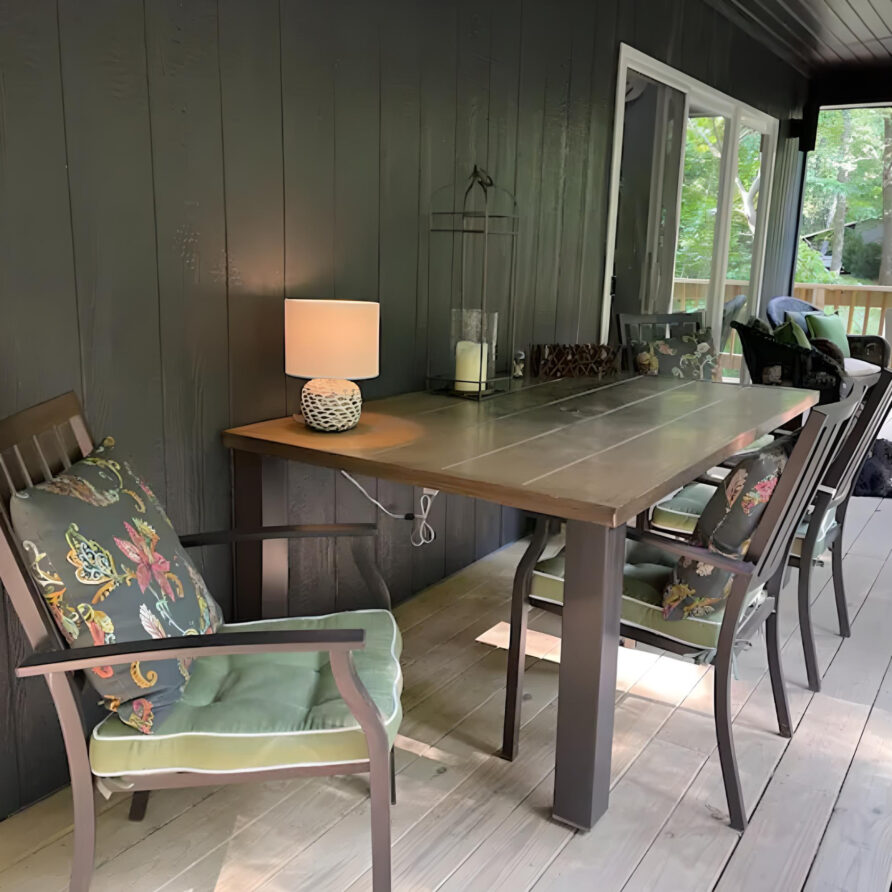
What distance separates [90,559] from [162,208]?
0.92 metres

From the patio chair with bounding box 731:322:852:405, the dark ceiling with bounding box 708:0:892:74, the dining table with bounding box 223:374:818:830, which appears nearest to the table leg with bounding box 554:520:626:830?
the dining table with bounding box 223:374:818:830

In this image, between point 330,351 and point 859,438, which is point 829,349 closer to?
point 859,438

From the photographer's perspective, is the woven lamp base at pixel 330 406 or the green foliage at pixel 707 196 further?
the green foliage at pixel 707 196

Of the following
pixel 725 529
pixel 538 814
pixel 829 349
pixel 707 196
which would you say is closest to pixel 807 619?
pixel 725 529

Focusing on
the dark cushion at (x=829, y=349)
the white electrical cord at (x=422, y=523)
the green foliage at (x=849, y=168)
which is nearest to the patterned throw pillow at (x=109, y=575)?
the white electrical cord at (x=422, y=523)

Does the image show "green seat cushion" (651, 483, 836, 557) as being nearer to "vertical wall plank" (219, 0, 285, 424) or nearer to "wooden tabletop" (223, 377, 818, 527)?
"wooden tabletop" (223, 377, 818, 527)

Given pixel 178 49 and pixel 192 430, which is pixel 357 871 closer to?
pixel 192 430

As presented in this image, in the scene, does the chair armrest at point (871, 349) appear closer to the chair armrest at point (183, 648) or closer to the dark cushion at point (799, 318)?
the dark cushion at point (799, 318)

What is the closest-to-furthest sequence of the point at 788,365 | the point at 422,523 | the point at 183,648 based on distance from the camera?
the point at 183,648, the point at 422,523, the point at 788,365

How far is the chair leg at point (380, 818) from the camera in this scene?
1.41 meters

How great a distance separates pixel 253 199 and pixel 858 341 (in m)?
4.98

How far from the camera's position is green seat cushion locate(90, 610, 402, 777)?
138 centimetres

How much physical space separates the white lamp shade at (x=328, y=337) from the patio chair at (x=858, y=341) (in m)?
4.34

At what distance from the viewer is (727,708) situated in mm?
1862
